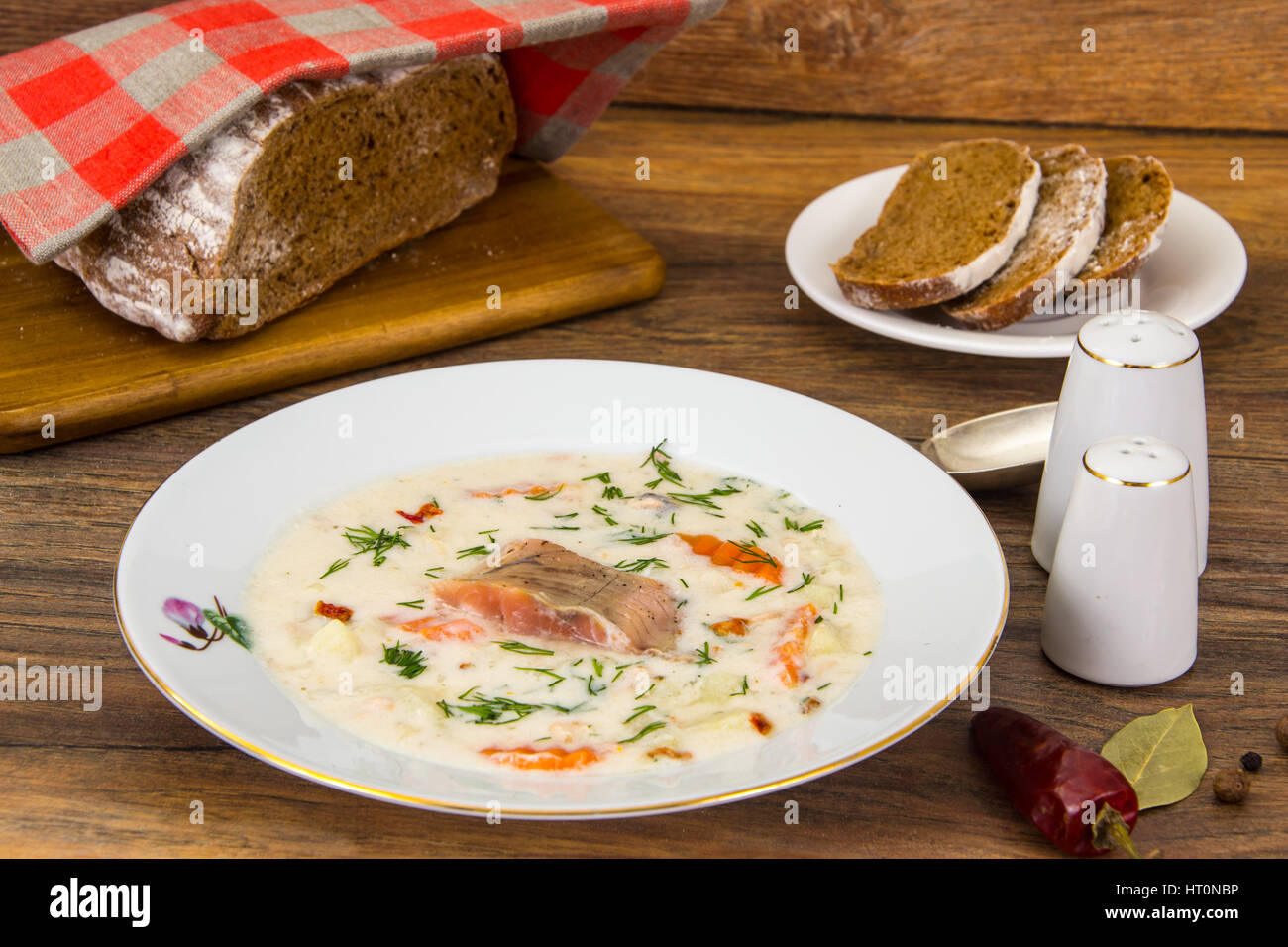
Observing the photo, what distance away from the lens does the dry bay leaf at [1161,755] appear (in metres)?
1.67

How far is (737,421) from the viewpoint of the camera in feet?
7.48

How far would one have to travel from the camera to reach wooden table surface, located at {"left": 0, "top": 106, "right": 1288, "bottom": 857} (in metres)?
1.63

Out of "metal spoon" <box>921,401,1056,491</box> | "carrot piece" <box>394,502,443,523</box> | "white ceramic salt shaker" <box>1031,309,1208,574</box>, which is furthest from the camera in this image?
"metal spoon" <box>921,401,1056,491</box>

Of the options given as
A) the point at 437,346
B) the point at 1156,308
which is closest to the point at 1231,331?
the point at 1156,308

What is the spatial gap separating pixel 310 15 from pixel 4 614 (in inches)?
55.8

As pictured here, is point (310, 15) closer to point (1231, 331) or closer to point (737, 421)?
point (737, 421)

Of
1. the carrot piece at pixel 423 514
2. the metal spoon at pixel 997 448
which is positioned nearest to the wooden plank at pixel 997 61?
the metal spoon at pixel 997 448

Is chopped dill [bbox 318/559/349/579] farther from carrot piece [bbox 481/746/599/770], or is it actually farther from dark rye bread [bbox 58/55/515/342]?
dark rye bread [bbox 58/55/515/342]

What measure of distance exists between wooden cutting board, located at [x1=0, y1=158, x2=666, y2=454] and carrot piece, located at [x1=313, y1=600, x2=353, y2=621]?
859 mm

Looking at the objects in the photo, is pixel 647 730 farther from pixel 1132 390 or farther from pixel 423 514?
pixel 1132 390

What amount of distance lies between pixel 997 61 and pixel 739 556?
266 centimetres

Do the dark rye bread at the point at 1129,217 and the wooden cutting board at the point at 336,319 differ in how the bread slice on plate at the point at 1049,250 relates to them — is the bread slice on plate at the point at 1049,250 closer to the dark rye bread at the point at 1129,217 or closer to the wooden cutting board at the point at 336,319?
the dark rye bread at the point at 1129,217

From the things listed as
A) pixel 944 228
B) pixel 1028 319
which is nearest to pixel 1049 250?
pixel 1028 319

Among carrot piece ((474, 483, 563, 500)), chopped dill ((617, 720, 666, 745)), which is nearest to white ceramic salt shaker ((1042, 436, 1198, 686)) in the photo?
chopped dill ((617, 720, 666, 745))
